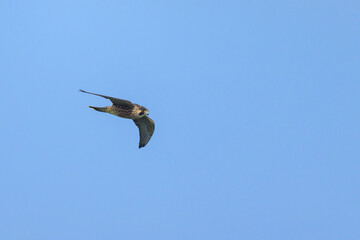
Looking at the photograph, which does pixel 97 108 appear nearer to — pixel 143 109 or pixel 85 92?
pixel 143 109

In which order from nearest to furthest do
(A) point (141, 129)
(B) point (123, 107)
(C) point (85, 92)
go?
(C) point (85, 92)
(B) point (123, 107)
(A) point (141, 129)

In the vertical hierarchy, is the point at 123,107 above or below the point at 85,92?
above

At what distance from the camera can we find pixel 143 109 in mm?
44031

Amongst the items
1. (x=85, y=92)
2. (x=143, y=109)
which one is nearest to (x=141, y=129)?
(x=143, y=109)

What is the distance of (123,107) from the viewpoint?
4338 cm

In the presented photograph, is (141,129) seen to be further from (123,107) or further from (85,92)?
(85,92)

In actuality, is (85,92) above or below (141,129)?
below

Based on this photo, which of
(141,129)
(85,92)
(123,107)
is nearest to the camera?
(85,92)

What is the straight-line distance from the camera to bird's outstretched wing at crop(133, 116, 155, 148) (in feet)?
155

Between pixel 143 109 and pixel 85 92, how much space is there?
8.53m

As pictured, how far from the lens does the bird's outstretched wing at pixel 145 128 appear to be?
155 feet

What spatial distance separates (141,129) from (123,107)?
5419mm

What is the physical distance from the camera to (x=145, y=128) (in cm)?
4809

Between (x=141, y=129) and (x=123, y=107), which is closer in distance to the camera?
(x=123, y=107)
